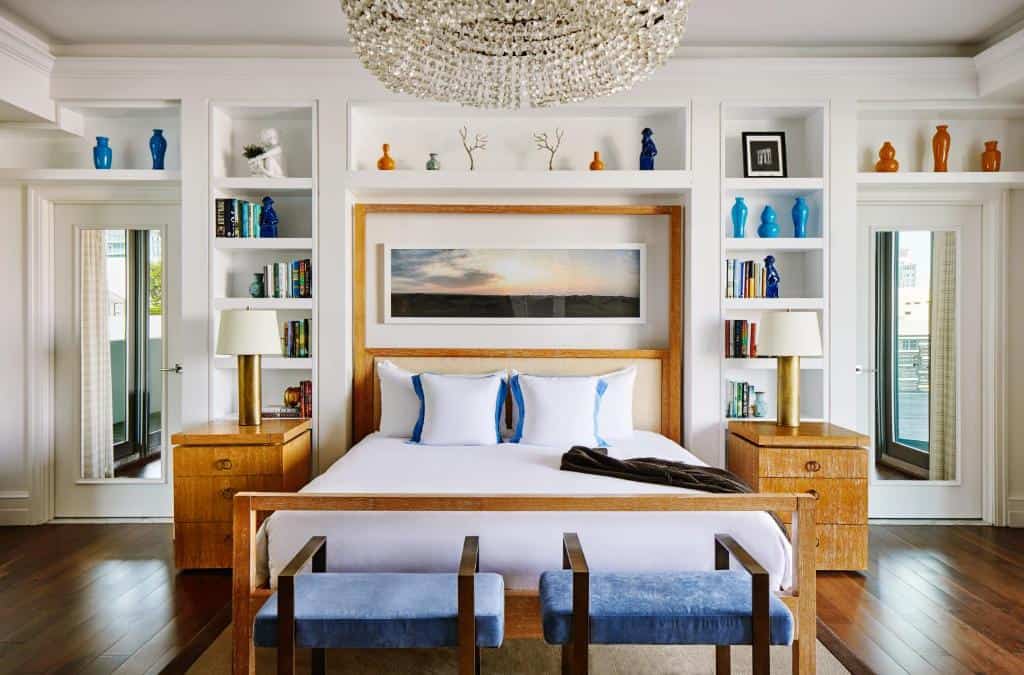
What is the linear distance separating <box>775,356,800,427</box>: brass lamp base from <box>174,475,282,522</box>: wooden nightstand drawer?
276 centimetres

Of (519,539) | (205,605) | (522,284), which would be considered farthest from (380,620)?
(522,284)

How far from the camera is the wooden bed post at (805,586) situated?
211cm

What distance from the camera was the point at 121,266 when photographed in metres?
4.25

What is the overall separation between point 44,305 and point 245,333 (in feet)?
5.18

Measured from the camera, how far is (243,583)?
2143 millimetres

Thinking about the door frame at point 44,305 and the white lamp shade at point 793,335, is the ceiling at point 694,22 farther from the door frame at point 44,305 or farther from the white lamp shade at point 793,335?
the white lamp shade at point 793,335

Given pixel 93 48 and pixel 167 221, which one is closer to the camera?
pixel 93 48

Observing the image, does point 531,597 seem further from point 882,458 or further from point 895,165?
point 895,165

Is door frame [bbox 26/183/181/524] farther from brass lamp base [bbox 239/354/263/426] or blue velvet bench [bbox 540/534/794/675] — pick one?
blue velvet bench [bbox 540/534/794/675]

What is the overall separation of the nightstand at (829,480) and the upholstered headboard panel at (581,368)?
0.80m

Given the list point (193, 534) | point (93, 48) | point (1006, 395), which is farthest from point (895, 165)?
point (93, 48)

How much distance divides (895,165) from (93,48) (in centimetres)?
464

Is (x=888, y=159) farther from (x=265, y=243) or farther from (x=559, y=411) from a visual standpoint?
(x=265, y=243)

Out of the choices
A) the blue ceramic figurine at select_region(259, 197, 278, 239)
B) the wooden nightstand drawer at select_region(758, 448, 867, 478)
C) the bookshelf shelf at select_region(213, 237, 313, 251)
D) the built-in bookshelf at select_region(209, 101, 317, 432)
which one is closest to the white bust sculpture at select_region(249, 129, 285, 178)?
the built-in bookshelf at select_region(209, 101, 317, 432)
